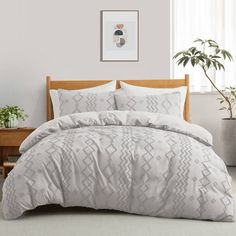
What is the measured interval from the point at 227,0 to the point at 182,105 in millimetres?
1618

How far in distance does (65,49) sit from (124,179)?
9.37 ft

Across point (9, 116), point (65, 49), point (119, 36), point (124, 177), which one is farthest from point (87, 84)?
point (124, 177)

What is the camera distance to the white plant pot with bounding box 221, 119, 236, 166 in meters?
6.23

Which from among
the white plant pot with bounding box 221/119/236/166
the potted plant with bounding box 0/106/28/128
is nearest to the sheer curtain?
the white plant pot with bounding box 221/119/236/166

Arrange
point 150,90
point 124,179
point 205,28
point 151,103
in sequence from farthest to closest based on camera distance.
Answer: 1. point 205,28
2. point 150,90
3. point 151,103
4. point 124,179

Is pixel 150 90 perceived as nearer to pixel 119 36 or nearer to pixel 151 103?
pixel 151 103

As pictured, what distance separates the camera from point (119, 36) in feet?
19.6

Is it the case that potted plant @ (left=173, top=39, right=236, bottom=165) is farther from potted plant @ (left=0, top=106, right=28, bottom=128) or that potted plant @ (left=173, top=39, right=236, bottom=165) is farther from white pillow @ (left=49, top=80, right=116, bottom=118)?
potted plant @ (left=0, top=106, right=28, bottom=128)

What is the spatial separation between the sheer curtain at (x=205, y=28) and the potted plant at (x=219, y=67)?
8 centimetres

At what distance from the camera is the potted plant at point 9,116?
5.66m

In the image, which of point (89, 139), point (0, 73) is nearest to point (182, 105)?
point (0, 73)

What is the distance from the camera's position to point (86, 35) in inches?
235

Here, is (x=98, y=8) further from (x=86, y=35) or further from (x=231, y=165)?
(x=231, y=165)

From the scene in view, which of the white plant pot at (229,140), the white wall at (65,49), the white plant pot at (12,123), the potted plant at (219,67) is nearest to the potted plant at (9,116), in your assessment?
the white plant pot at (12,123)
